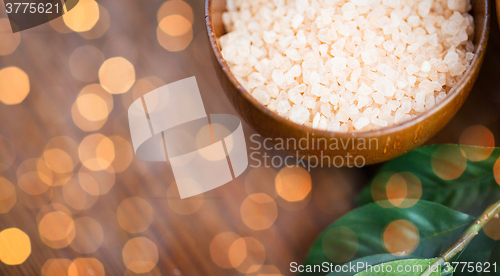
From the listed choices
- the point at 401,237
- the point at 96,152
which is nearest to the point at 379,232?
the point at 401,237

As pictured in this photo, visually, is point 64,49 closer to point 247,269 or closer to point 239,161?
point 239,161

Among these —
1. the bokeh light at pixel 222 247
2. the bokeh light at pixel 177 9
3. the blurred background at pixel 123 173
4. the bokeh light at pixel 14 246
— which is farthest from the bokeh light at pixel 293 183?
the bokeh light at pixel 14 246

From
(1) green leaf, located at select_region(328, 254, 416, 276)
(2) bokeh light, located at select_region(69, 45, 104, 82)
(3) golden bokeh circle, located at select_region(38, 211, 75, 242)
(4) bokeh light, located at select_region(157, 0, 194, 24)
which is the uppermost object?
(4) bokeh light, located at select_region(157, 0, 194, 24)

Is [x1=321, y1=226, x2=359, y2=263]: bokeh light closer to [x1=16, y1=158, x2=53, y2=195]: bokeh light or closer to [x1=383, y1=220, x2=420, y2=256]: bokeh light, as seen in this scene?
[x1=383, y1=220, x2=420, y2=256]: bokeh light

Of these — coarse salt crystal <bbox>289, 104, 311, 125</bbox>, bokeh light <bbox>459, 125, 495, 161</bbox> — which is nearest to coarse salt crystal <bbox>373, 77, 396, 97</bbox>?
coarse salt crystal <bbox>289, 104, 311, 125</bbox>

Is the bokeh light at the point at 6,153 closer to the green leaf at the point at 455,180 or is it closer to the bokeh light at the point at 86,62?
the bokeh light at the point at 86,62

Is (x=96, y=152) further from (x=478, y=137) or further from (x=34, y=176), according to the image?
(x=478, y=137)
